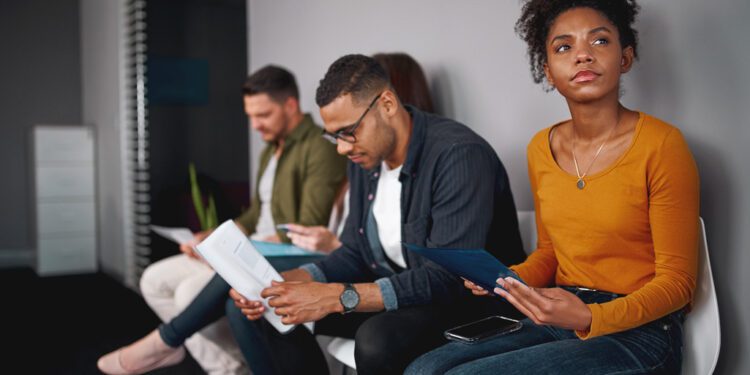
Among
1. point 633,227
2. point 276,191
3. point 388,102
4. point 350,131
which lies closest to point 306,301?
point 350,131

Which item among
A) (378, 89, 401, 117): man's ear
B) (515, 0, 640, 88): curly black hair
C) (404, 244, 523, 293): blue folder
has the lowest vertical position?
(404, 244, 523, 293): blue folder

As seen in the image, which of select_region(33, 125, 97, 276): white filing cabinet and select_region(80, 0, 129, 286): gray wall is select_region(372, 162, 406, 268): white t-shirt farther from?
select_region(33, 125, 97, 276): white filing cabinet

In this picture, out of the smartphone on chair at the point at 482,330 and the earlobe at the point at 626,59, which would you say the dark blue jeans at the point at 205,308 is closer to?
the smartphone on chair at the point at 482,330

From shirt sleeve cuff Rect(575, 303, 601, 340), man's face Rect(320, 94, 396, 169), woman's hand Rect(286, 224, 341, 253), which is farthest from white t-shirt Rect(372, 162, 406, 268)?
shirt sleeve cuff Rect(575, 303, 601, 340)

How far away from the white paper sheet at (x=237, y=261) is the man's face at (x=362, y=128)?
345mm

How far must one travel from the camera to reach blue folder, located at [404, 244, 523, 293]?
1.13 m

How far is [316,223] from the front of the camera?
2.50 metres

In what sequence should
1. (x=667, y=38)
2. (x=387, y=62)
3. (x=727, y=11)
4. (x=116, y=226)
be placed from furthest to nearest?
(x=116, y=226), (x=387, y=62), (x=667, y=38), (x=727, y=11)

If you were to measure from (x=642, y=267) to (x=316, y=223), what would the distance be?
1.40 meters

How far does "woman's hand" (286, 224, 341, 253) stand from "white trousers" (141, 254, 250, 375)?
47 centimetres

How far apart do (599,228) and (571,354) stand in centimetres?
27

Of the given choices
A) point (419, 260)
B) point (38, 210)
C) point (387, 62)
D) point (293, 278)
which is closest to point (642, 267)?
point (419, 260)

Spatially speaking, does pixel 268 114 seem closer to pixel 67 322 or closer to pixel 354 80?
pixel 354 80

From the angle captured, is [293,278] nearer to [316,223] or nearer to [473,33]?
[316,223]
